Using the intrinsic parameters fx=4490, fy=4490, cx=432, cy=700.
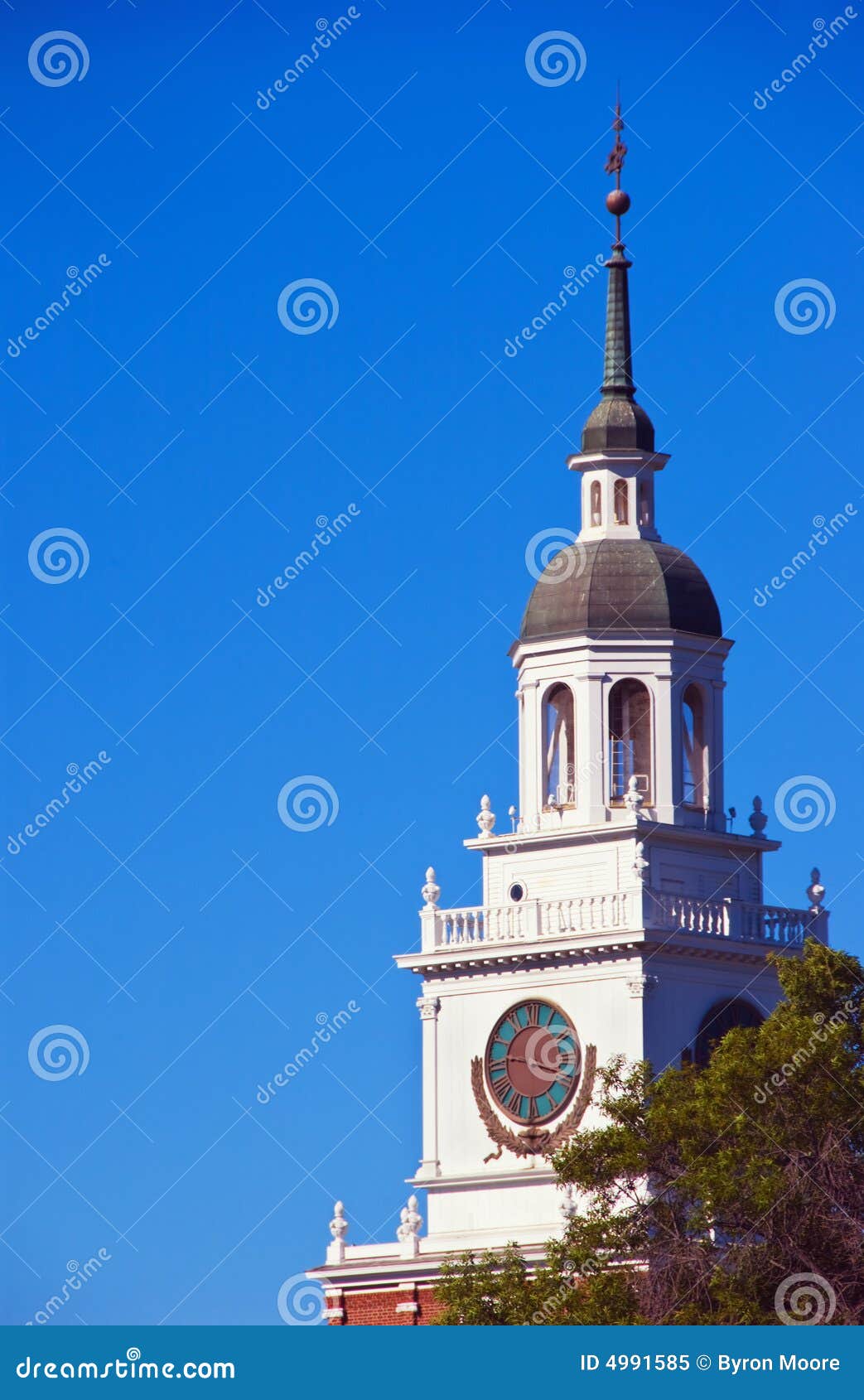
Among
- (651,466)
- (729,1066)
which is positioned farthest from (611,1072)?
(651,466)

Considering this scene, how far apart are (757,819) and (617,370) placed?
10360 mm

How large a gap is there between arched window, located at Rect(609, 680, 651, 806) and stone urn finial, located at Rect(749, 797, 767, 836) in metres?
2.66

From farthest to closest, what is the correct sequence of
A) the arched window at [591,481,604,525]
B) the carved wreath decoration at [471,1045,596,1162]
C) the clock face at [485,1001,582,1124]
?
the arched window at [591,481,604,525]
the clock face at [485,1001,582,1124]
the carved wreath decoration at [471,1045,596,1162]

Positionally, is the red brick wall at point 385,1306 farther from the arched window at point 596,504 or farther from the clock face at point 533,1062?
the arched window at point 596,504

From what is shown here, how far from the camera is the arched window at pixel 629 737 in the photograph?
94000 millimetres

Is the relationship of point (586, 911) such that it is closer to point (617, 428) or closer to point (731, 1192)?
point (617, 428)

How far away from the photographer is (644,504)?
9600cm

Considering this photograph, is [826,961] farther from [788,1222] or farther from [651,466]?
[651,466]

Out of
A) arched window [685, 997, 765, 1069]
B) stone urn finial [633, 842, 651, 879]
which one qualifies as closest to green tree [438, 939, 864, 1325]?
arched window [685, 997, 765, 1069]

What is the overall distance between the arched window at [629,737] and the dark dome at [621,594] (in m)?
1.44

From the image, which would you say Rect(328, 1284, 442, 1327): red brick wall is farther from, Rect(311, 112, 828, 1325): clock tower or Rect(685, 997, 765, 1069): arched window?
Rect(685, 997, 765, 1069): arched window

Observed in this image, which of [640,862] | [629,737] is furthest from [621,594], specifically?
[640,862]

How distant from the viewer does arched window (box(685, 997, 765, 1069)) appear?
→ 9144 centimetres

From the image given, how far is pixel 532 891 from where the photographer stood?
93.6 meters
